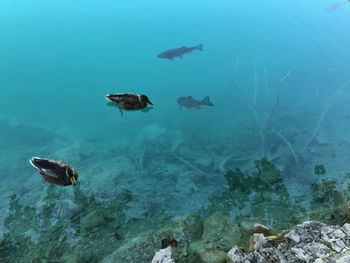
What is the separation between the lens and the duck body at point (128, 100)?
11.2 ft

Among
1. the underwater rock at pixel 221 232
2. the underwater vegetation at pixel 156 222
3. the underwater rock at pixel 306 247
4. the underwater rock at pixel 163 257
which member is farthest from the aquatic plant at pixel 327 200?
the underwater rock at pixel 163 257

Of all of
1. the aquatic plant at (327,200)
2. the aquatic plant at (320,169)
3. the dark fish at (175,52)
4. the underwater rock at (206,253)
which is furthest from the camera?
the dark fish at (175,52)

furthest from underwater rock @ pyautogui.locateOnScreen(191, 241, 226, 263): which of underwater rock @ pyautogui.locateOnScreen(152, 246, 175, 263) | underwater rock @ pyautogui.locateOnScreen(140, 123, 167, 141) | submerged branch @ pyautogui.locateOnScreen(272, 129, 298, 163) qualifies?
underwater rock @ pyautogui.locateOnScreen(140, 123, 167, 141)

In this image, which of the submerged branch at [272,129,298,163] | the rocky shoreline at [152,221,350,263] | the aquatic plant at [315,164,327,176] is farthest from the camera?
the submerged branch at [272,129,298,163]

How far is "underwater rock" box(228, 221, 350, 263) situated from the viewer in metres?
3.15

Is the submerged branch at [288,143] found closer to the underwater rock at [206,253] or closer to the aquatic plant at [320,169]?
the aquatic plant at [320,169]

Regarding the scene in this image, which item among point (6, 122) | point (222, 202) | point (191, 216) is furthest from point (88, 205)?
point (6, 122)

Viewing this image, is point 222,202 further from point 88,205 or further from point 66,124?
point 66,124

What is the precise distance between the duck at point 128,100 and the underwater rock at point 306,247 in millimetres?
1450

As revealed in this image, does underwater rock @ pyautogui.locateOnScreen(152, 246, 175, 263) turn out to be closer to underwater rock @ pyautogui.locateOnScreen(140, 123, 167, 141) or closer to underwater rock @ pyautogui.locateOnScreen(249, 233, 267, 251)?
underwater rock @ pyautogui.locateOnScreen(249, 233, 267, 251)

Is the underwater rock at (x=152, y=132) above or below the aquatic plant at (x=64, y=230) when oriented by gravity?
above

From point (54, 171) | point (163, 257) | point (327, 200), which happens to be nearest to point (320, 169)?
point (327, 200)

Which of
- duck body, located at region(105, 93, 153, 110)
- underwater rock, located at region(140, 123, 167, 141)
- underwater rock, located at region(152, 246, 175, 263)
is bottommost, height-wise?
underwater rock, located at region(140, 123, 167, 141)

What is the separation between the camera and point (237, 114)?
695 cm
